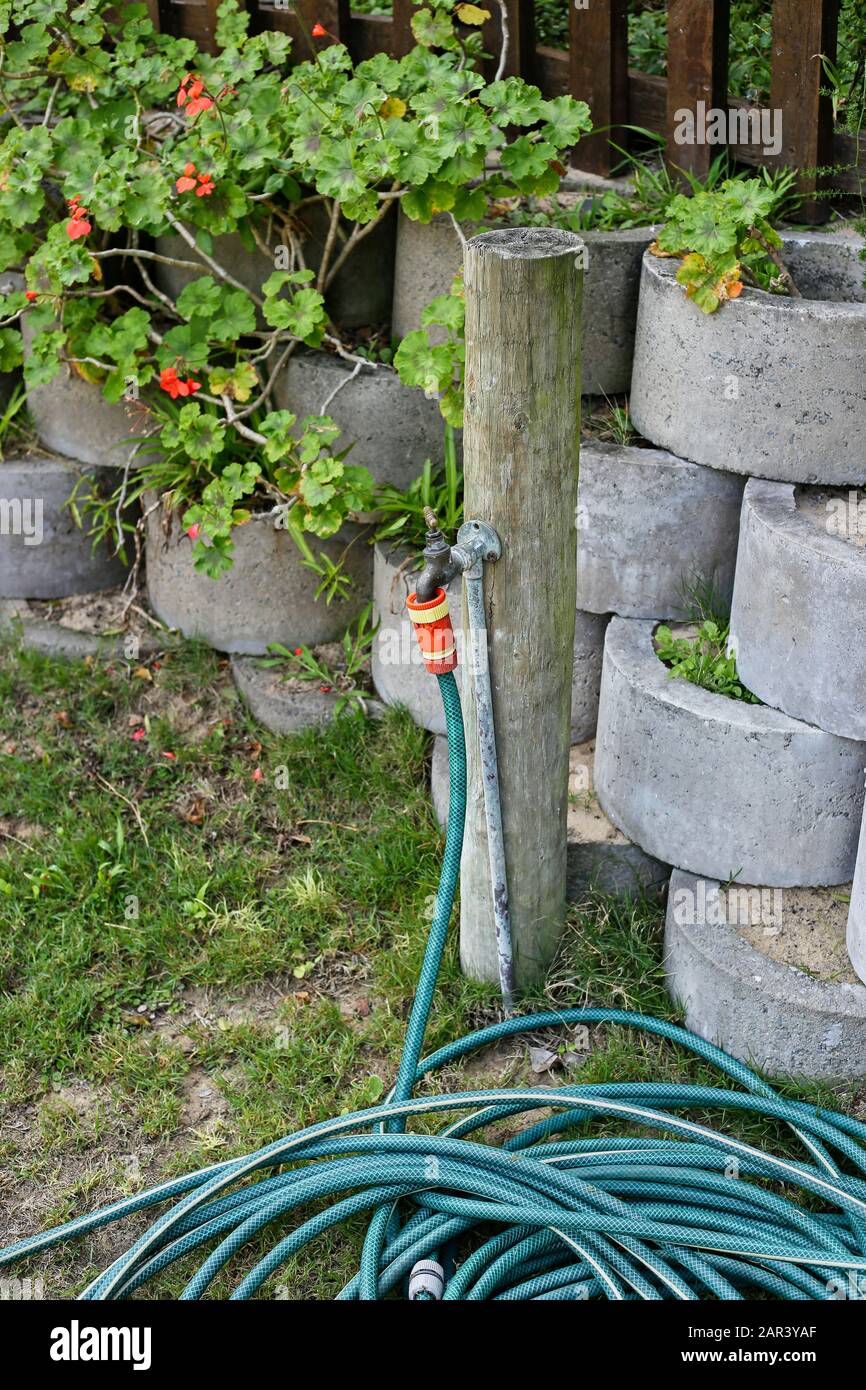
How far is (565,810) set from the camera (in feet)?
10.8

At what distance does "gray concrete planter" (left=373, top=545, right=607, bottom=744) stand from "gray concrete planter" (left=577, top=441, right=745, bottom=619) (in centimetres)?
14

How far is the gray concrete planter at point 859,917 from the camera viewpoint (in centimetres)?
304

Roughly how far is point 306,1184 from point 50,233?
8.55ft

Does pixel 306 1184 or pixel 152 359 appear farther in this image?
pixel 152 359

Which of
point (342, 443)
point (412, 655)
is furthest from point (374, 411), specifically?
point (412, 655)

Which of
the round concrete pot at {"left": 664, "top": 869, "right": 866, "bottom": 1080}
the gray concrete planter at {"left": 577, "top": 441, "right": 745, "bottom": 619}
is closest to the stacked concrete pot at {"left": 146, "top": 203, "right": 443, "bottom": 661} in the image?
the gray concrete planter at {"left": 577, "top": 441, "right": 745, "bottom": 619}

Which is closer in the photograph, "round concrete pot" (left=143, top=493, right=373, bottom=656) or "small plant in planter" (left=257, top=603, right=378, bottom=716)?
"small plant in planter" (left=257, top=603, right=378, bottom=716)

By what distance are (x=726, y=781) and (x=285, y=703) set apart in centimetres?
149

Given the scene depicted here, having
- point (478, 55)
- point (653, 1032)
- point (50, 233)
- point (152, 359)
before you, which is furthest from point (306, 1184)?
point (478, 55)

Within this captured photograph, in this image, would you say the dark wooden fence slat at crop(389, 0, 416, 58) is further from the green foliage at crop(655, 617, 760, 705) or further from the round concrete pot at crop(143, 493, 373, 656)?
the green foliage at crop(655, 617, 760, 705)

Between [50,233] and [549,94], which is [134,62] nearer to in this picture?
[50,233]

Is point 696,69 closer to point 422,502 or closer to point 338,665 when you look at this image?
point 422,502

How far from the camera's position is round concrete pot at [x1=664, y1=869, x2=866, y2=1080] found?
3.07 metres

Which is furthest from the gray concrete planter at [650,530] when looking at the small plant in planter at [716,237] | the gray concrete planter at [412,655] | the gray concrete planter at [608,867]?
the gray concrete planter at [608,867]
